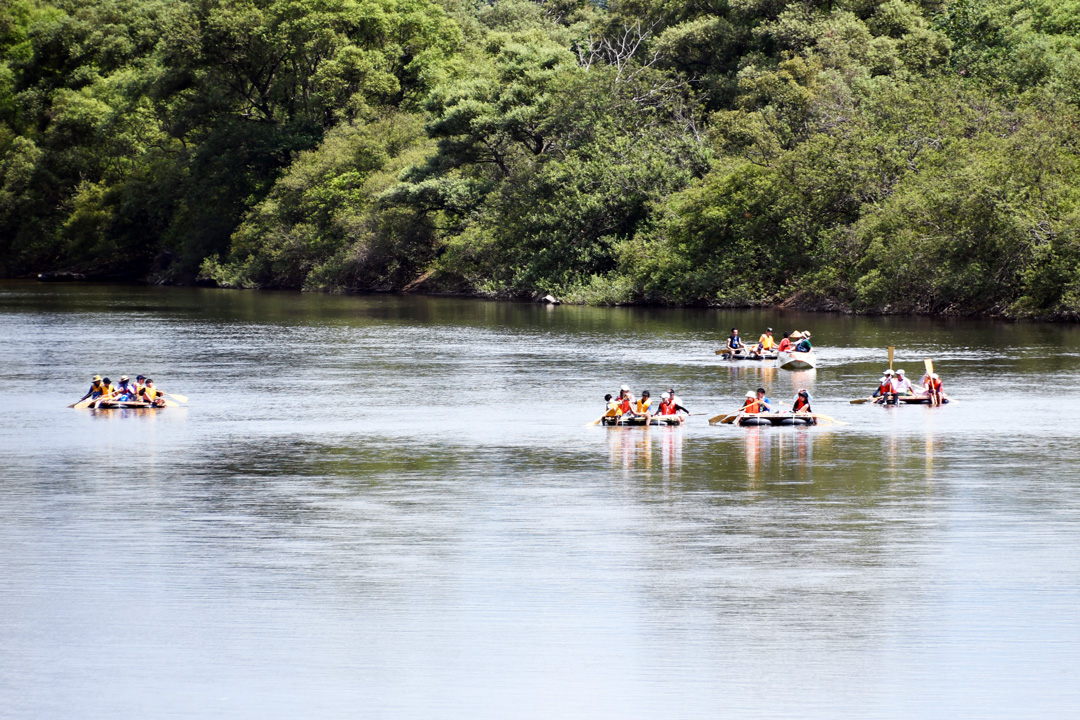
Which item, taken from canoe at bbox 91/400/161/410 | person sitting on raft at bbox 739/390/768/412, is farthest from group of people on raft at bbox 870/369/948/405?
canoe at bbox 91/400/161/410

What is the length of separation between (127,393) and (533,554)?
74.5ft

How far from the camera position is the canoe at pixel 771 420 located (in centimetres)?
3753

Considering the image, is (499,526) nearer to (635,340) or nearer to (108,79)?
(635,340)

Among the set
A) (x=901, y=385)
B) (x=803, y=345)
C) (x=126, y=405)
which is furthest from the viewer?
(x=803, y=345)

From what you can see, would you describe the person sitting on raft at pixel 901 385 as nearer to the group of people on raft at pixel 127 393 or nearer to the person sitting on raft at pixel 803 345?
the person sitting on raft at pixel 803 345

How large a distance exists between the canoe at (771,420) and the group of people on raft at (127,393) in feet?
54.3

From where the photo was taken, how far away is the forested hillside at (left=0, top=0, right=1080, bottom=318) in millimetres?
76125

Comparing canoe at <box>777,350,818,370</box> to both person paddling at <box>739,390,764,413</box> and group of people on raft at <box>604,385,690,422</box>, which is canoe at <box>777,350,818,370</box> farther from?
group of people on raft at <box>604,385,690,422</box>

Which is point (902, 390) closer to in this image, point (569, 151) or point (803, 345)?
point (803, 345)

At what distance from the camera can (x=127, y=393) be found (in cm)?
4153

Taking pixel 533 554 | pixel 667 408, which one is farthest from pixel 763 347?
pixel 533 554

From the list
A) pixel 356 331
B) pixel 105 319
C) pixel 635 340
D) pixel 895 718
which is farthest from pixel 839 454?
pixel 105 319

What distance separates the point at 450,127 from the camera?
96812 millimetres

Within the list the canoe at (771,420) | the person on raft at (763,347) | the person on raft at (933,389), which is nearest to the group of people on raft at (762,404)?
the canoe at (771,420)
